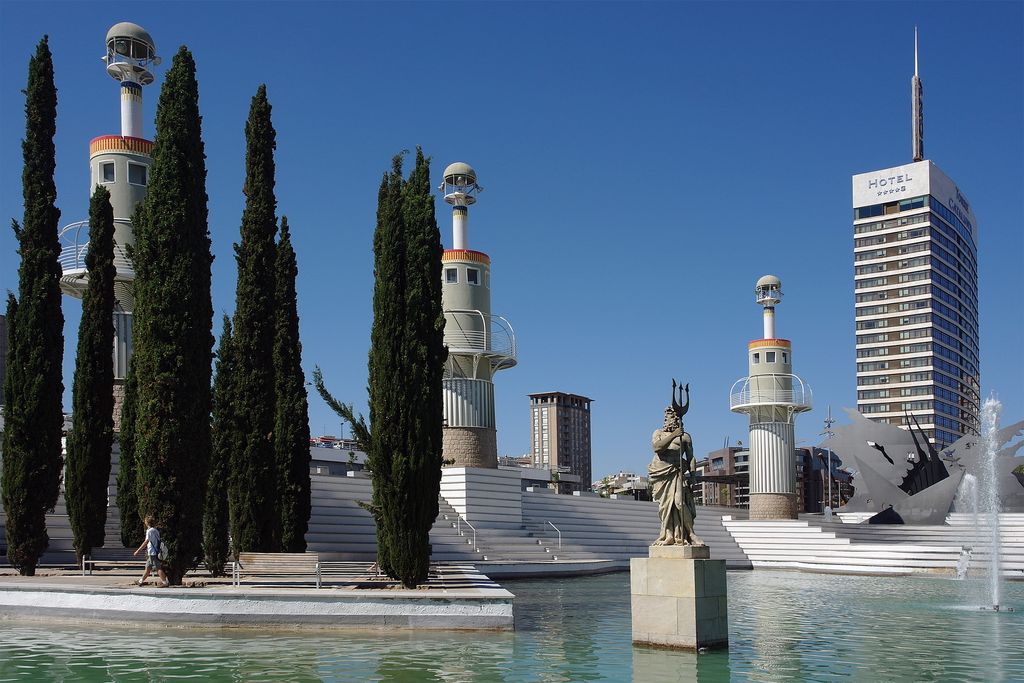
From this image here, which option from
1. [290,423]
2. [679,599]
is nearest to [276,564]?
[290,423]

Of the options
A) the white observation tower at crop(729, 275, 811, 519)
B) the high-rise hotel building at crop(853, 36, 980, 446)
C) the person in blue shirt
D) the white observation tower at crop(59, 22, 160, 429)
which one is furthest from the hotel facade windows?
the person in blue shirt

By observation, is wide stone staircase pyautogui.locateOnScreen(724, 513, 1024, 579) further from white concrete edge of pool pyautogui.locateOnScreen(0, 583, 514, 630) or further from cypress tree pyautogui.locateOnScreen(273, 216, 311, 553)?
white concrete edge of pool pyautogui.locateOnScreen(0, 583, 514, 630)

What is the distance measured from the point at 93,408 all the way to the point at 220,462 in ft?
11.1

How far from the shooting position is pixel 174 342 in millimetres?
17734

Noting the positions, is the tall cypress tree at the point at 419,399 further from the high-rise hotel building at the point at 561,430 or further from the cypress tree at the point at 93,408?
the high-rise hotel building at the point at 561,430

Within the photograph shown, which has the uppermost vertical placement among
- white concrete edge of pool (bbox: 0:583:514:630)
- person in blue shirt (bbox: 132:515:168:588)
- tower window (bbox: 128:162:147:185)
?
tower window (bbox: 128:162:147:185)

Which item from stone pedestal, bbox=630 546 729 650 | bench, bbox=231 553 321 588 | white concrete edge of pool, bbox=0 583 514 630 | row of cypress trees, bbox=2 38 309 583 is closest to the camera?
stone pedestal, bbox=630 546 729 650

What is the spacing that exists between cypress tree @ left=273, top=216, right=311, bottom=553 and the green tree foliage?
22.6ft

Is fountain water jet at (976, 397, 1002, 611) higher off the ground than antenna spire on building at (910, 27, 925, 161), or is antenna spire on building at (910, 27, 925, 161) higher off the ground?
antenna spire on building at (910, 27, 925, 161)

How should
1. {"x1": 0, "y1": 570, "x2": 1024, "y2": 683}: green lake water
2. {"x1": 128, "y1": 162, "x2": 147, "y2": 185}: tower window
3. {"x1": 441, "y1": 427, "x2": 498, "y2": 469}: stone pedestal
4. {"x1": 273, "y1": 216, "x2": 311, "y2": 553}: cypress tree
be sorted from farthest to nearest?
{"x1": 441, "y1": 427, "x2": 498, "y2": 469}: stone pedestal → {"x1": 128, "y1": 162, "x2": 147, "y2": 185}: tower window → {"x1": 273, "y1": 216, "x2": 311, "y2": 553}: cypress tree → {"x1": 0, "y1": 570, "x2": 1024, "y2": 683}: green lake water

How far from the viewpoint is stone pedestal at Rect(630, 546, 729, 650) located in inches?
515

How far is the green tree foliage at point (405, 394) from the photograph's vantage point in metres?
17.8

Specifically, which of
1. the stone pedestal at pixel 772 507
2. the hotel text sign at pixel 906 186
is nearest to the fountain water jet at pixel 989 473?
the stone pedestal at pixel 772 507

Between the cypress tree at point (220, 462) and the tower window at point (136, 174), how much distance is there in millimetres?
9211
